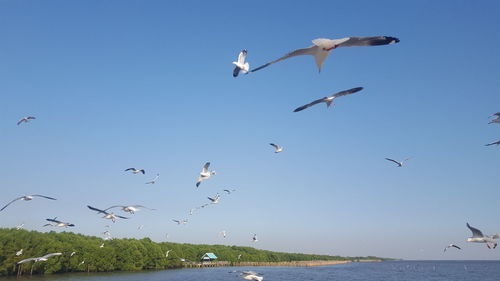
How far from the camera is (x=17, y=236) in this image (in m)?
72.8

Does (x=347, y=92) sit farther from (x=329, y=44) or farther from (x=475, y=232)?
(x=475, y=232)

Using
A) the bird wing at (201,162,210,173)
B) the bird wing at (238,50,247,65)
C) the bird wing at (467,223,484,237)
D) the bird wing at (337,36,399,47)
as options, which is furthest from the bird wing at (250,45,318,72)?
the bird wing at (201,162,210,173)

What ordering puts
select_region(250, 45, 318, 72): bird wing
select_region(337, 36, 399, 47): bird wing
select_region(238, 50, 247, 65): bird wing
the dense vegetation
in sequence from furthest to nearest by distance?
the dense vegetation, select_region(238, 50, 247, 65): bird wing, select_region(250, 45, 318, 72): bird wing, select_region(337, 36, 399, 47): bird wing

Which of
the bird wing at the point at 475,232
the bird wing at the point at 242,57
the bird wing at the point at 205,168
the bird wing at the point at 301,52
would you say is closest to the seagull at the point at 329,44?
the bird wing at the point at 301,52

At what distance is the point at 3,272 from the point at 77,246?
48.8ft

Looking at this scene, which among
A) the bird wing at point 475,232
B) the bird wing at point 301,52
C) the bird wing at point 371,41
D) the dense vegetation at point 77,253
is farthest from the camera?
the dense vegetation at point 77,253

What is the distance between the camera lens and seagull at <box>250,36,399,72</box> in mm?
6730

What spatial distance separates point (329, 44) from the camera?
6.99 meters

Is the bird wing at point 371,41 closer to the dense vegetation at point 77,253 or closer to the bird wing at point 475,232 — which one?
the bird wing at point 475,232

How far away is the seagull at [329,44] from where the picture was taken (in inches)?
265

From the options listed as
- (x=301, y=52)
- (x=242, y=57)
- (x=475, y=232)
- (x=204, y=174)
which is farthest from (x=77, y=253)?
(x=301, y=52)

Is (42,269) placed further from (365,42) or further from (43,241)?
(365,42)

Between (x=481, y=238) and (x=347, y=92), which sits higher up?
(x=347, y=92)

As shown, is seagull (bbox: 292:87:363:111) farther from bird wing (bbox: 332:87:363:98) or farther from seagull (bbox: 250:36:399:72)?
seagull (bbox: 250:36:399:72)
